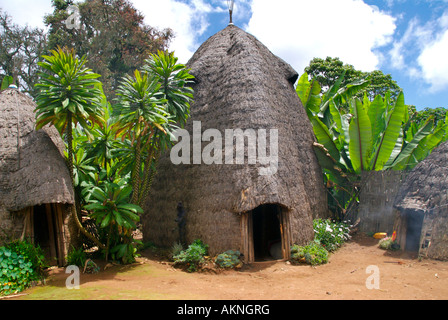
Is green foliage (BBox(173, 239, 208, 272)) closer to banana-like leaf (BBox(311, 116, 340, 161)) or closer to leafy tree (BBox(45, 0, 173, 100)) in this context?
banana-like leaf (BBox(311, 116, 340, 161))

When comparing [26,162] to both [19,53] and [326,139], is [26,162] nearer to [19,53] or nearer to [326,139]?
[326,139]

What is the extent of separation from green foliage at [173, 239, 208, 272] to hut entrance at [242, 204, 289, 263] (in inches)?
39.0

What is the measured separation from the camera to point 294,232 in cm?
870

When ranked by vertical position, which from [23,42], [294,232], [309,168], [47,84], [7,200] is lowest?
[294,232]

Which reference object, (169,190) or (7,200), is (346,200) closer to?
(169,190)

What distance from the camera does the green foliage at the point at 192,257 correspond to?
8.05 metres

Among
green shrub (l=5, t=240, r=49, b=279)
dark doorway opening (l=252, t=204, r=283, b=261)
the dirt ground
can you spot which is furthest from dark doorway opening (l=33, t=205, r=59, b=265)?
dark doorway opening (l=252, t=204, r=283, b=261)

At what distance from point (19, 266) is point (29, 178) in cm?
179

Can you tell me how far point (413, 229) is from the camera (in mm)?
9375

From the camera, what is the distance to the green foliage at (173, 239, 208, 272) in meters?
8.05

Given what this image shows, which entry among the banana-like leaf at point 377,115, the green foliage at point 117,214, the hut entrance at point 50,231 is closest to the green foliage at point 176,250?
→ the green foliage at point 117,214

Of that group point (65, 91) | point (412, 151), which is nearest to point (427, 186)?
point (412, 151)
